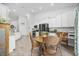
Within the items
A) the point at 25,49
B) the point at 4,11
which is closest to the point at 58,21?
the point at 25,49

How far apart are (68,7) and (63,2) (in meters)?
0.13

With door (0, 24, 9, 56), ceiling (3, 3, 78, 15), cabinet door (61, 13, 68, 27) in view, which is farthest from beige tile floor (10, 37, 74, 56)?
ceiling (3, 3, 78, 15)

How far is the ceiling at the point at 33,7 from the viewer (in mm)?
2207

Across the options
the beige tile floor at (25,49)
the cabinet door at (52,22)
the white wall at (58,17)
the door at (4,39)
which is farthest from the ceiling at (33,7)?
the beige tile floor at (25,49)

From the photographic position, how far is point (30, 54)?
2254mm

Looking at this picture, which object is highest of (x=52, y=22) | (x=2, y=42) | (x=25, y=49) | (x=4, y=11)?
(x=4, y=11)

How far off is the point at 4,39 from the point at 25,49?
16.1 inches

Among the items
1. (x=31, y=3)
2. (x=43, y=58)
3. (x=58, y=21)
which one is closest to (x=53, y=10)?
(x=58, y=21)

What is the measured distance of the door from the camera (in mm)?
2225

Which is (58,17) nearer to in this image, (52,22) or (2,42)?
(52,22)

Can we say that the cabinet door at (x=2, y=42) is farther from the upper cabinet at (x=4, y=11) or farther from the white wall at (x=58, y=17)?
the white wall at (x=58, y=17)

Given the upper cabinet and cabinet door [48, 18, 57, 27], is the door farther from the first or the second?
cabinet door [48, 18, 57, 27]

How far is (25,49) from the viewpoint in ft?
7.36

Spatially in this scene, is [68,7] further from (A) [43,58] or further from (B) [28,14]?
(A) [43,58]
